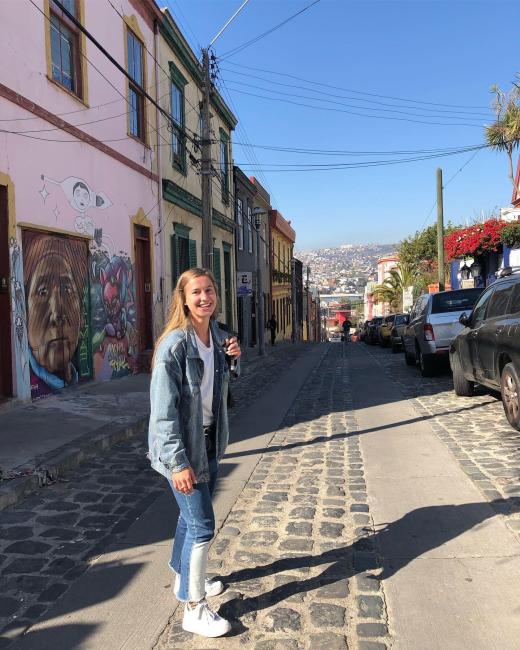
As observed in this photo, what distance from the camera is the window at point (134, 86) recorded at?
12.4 meters

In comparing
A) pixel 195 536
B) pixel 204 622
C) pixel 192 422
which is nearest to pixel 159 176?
pixel 192 422

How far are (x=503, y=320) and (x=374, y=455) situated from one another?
2377 mm

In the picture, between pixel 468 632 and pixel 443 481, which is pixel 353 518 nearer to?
pixel 443 481

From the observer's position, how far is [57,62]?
9320 millimetres

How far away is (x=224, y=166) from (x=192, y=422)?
2090 cm

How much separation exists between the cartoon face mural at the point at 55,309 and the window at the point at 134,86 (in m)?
4.04

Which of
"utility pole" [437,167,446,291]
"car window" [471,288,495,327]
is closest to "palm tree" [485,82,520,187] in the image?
"utility pole" [437,167,446,291]

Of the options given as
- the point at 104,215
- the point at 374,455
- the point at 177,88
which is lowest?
the point at 374,455

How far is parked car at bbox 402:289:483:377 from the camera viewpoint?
11.3 metres

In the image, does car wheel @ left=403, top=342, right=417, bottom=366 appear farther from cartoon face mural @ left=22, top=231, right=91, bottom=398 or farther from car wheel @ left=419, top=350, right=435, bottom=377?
cartoon face mural @ left=22, top=231, right=91, bottom=398

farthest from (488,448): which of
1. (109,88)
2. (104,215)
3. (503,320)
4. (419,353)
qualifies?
(109,88)

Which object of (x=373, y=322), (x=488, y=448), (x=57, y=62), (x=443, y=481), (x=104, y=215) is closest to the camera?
(x=443, y=481)

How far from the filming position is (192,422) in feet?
8.79

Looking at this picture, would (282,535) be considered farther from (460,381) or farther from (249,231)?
(249,231)
